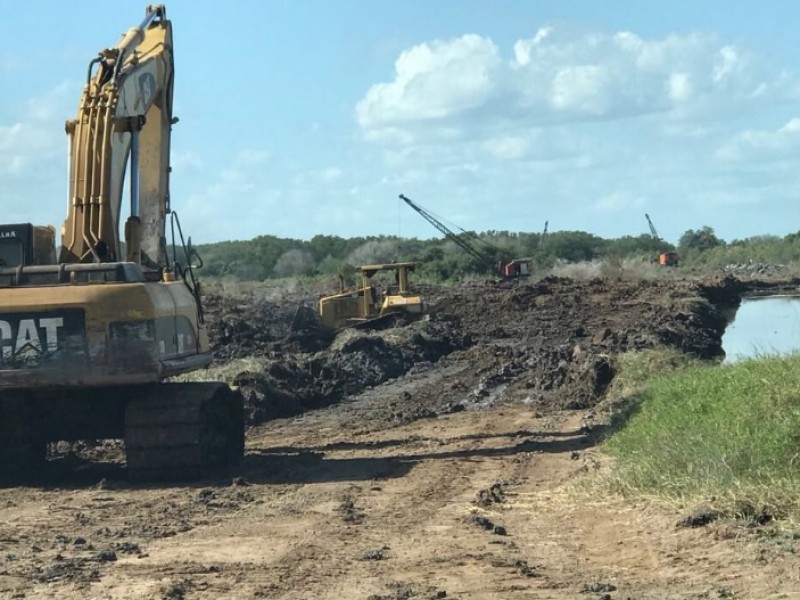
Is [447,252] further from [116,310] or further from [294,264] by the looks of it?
[116,310]

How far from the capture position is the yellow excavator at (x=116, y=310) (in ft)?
46.0

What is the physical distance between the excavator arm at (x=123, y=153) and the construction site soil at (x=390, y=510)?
2714 millimetres

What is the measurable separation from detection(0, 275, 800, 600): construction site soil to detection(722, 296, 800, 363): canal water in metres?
1.83

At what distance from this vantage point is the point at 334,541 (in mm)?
10375

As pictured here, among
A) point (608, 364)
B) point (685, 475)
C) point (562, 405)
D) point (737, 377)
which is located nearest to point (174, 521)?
point (685, 475)

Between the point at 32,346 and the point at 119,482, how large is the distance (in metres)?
1.86

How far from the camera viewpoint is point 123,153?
16062 mm

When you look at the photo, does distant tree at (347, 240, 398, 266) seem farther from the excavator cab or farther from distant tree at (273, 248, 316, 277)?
the excavator cab

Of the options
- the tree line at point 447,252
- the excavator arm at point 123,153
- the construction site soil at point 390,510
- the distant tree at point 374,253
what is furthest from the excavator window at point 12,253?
the distant tree at point 374,253

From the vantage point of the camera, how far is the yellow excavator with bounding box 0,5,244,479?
14.0 metres

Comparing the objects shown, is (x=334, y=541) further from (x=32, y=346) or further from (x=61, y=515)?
(x=32, y=346)

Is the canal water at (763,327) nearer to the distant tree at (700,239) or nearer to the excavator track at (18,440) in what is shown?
the excavator track at (18,440)

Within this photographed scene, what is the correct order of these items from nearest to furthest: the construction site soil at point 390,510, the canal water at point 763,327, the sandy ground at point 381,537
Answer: the sandy ground at point 381,537 < the construction site soil at point 390,510 < the canal water at point 763,327

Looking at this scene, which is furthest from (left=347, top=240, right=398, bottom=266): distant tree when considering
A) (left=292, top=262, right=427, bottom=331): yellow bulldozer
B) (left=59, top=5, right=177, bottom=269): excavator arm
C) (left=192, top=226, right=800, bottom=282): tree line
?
(left=59, top=5, right=177, bottom=269): excavator arm
